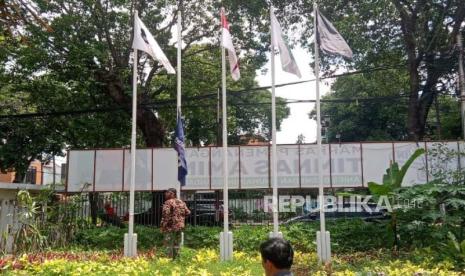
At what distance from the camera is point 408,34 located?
59.7 feet

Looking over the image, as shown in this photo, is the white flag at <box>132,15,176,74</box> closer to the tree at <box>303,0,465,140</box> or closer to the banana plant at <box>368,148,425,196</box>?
the banana plant at <box>368,148,425,196</box>

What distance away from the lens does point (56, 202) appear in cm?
1652

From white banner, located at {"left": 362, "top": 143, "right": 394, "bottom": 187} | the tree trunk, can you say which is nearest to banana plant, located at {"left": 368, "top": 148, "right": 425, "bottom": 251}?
white banner, located at {"left": 362, "top": 143, "right": 394, "bottom": 187}

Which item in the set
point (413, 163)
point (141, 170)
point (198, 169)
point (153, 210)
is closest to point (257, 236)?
point (198, 169)

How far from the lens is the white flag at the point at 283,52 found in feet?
39.9

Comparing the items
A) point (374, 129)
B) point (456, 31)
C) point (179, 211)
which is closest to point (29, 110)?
point (179, 211)

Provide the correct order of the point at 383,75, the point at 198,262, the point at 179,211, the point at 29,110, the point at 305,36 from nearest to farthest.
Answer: the point at 198,262, the point at 179,211, the point at 305,36, the point at 383,75, the point at 29,110

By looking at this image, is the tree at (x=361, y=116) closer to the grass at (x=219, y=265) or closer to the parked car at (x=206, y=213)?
the parked car at (x=206, y=213)

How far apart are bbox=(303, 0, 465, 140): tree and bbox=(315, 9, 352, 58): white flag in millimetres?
5354

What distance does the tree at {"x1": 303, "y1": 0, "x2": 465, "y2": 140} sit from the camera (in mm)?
17625

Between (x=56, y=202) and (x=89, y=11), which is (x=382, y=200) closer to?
(x=56, y=202)

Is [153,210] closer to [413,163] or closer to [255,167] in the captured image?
[255,167]

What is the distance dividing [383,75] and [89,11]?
12.0 metres

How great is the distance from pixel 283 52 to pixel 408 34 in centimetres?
794
